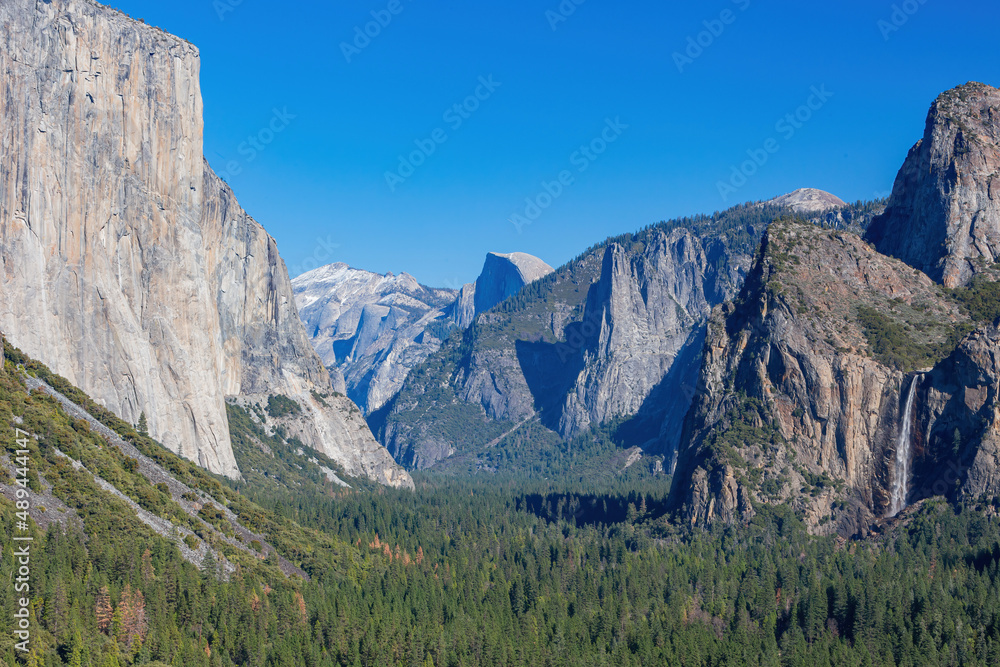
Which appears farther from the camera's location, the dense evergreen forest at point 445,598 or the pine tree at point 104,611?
the dense evergreen forest at point 445,598

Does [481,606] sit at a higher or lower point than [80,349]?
lower

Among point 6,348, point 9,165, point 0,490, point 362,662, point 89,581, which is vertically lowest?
point 362,662

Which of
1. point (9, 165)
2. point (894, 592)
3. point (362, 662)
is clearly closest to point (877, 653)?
point (894, 592)

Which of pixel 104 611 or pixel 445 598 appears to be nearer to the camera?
pixel 104 611

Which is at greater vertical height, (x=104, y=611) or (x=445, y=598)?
(x=104, y=611)

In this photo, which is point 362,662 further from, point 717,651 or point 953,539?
point 953,539

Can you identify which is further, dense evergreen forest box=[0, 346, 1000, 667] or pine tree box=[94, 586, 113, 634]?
dense evergreen forest box=[0, 346, 1000, 667]

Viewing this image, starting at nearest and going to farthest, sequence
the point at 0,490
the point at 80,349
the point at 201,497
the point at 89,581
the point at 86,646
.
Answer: the point at 86,646 → the point at 89,581 → the point at 0,490 → the point at 201,497 → the point at 80,349

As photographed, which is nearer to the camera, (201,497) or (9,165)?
(201,497)
